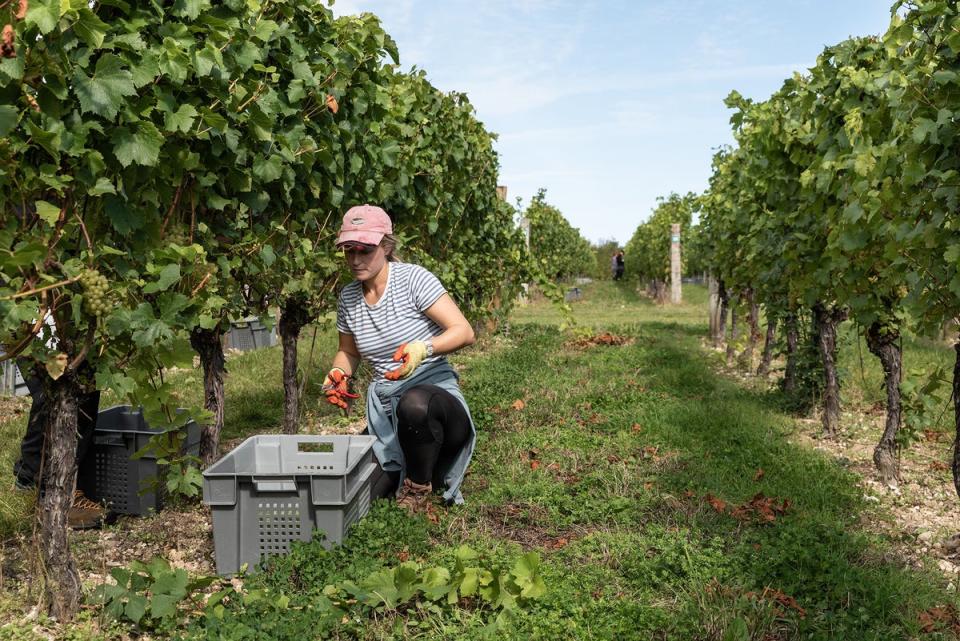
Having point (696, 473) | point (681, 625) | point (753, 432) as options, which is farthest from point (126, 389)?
point (753, 432)

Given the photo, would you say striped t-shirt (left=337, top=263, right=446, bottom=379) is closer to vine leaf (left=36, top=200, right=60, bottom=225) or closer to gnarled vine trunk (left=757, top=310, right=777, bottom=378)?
vine leaf (left=36, top=200, right=60, bottom=225)

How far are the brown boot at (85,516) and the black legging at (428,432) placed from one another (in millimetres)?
1414

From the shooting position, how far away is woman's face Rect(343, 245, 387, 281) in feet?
13.6

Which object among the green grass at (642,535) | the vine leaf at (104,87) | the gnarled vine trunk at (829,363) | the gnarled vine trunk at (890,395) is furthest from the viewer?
the gnarled vine trunk at (829,363)

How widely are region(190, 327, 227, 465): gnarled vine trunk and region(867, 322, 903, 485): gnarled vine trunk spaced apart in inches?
162

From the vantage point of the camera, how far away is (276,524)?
3.54m

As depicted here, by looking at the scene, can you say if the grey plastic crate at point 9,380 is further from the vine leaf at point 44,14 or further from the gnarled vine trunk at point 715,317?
the gnarled vine trunk at point 715,317

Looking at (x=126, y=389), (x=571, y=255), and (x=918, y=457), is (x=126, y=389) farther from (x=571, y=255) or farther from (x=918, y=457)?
(x=571, y=255)

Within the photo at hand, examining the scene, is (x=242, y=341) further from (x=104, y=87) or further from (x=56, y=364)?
(x=104, y=87)

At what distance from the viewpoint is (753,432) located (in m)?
6.24

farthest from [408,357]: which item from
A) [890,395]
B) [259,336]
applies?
[259,336]

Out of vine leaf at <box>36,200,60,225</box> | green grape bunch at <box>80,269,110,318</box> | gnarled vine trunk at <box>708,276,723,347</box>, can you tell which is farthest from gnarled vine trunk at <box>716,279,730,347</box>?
vine leaf at <box>36,200,60,225</box>

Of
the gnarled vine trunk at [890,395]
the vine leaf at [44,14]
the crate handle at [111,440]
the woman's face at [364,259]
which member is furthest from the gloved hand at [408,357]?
the gnarled vine trunk at [890,395]

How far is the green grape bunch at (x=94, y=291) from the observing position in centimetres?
286
